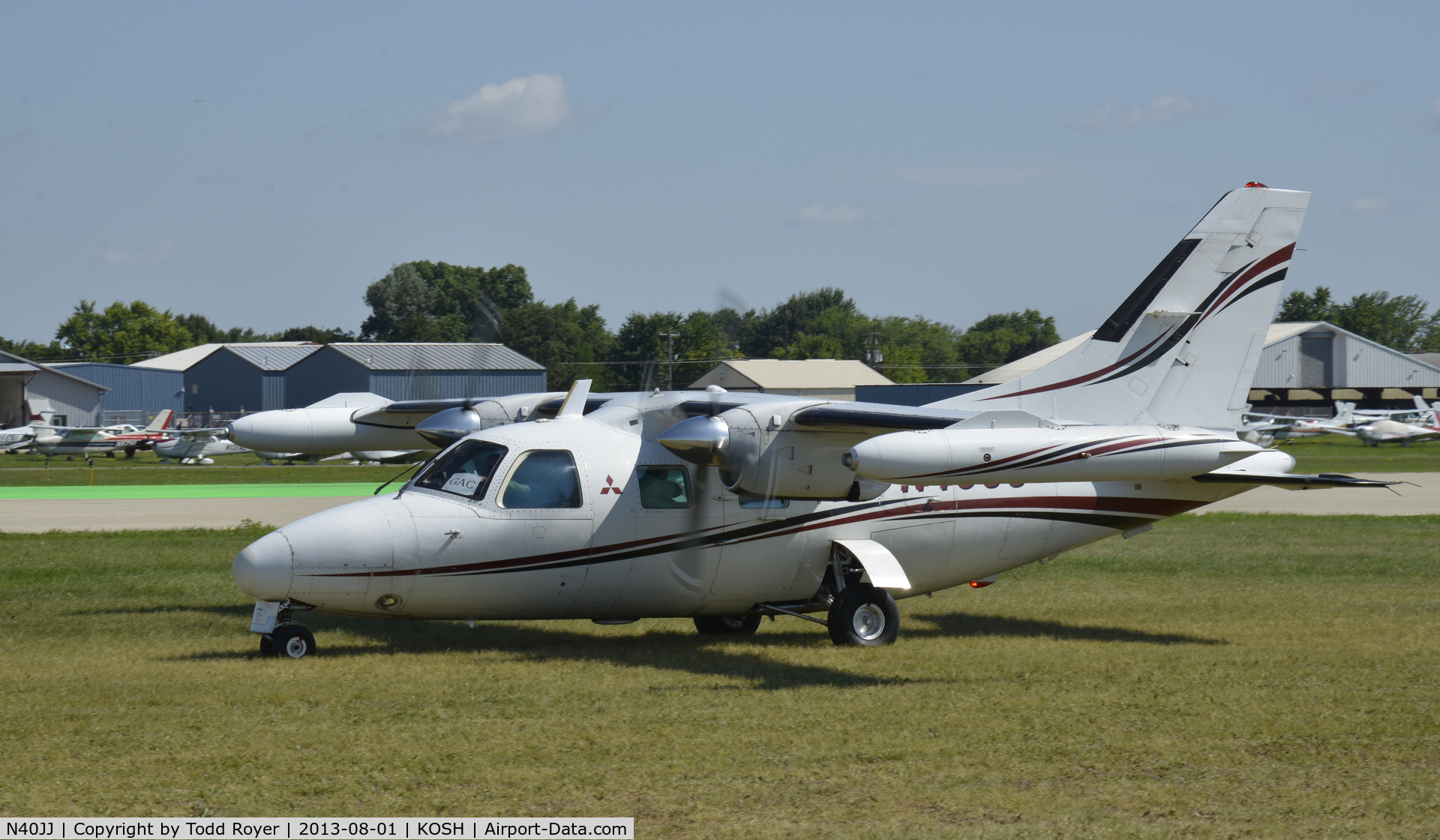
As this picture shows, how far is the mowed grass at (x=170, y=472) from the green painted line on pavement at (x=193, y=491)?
175 centimetres

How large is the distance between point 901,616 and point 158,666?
8.98 m

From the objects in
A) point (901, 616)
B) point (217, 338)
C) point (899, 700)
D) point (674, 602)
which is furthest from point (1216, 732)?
point (217, 338)

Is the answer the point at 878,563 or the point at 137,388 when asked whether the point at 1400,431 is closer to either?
the point at 878,563

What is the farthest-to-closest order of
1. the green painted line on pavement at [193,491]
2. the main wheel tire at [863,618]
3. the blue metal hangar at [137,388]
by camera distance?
the blue metal hangar at [137,388]
the green painted line on pavement at [193,491]
the main wheel tire at [863,618]

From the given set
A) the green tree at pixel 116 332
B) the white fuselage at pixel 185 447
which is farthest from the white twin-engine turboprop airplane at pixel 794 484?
the green tree at pixel 116 332

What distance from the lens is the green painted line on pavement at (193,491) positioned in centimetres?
3797

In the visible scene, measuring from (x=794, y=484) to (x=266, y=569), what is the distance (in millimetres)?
5131

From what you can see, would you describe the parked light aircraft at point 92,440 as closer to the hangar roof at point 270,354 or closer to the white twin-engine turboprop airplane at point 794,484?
the hangar roof at point 270,354

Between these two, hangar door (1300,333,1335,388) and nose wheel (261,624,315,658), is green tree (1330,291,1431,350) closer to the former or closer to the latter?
hangar door (1300,333,1335,388)

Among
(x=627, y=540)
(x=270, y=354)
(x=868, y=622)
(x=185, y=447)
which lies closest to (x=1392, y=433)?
(x=185, y=447)

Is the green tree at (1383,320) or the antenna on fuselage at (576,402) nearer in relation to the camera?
the antenna on fuselage at (576,402)

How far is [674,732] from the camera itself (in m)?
9.56

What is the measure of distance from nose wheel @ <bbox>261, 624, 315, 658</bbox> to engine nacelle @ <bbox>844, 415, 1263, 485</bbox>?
5.69m

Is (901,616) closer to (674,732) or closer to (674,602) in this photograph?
(674,602)
